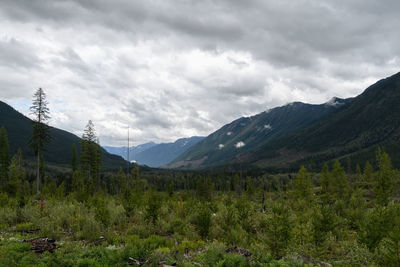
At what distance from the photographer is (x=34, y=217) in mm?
13688

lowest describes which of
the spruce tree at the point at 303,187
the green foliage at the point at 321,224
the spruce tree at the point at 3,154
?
the spruce tree at the point at 303,187

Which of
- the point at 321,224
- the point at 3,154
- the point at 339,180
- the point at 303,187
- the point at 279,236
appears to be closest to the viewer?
the point at 279,236

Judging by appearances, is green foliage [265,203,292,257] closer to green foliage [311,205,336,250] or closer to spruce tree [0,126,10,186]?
green foliage [311,205,336,250]

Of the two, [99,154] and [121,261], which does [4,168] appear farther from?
[121,261]

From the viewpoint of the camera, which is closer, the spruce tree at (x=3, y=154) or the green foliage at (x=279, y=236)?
the green foliage at (x=279, y=236)

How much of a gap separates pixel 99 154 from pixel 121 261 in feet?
198

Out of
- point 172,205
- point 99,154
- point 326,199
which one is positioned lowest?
point 326,199

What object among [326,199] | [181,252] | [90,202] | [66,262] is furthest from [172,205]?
[326,199]

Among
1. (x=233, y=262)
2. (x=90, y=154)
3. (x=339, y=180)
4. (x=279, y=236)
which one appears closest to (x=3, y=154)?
(x=90, y=154)

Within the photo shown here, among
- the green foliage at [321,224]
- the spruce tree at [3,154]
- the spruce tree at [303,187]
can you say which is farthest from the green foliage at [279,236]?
the spruce tree at [3,154]

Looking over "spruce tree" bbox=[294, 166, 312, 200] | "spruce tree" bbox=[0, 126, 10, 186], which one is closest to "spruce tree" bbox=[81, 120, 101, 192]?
"spruce tree" bbox=[0, 126, 10, 186]

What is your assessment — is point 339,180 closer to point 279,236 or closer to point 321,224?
point 321,224

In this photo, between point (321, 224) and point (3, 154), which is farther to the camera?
point (3, 154)

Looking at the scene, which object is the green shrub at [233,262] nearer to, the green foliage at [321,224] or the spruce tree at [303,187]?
the green foliage at [321,224]
